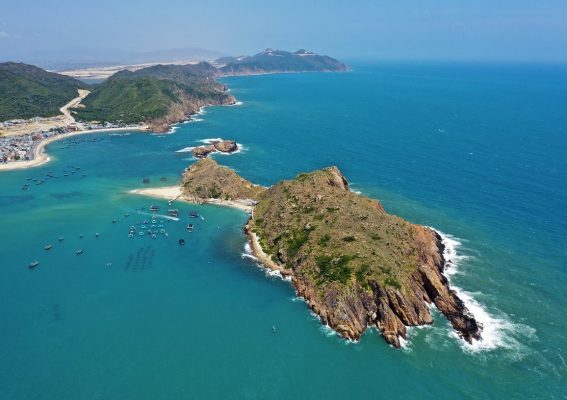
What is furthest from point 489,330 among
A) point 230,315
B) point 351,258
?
point 230,315

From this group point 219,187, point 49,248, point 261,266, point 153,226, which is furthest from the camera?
point 219,187

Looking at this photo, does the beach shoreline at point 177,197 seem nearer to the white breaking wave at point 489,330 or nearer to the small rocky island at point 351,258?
the small rocky island at point 351,258

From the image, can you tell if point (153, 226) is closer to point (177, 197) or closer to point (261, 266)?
point (177, 197)

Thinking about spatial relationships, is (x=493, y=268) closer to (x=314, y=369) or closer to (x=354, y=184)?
(x=314, y=369)

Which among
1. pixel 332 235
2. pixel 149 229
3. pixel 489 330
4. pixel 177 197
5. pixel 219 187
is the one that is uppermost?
pixel 332 235

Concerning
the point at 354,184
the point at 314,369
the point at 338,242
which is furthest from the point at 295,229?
the point at 354,184

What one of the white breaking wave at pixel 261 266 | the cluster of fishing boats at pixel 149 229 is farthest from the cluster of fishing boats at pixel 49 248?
the white breaking wave at pixel 261 266
